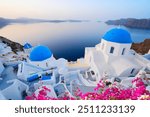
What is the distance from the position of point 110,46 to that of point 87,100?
21.2 feet

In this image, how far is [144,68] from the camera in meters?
7.50

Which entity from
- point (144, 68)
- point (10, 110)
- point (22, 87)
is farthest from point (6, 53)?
point (10, 110)

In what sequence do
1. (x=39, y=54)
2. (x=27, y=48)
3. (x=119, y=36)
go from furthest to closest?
1. (x=27, y=48)
2. (x=119, y=36)
3. (x=39, y=54)

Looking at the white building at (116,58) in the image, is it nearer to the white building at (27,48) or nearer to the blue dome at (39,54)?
the blue dome at (39,54)

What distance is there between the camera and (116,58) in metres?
8.38

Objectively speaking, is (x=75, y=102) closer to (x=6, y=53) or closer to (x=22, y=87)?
(x=22, y=87)

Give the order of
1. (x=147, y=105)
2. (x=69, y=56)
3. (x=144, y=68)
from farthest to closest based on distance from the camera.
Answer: (x=69, y=56) < (x=144, y=68) < (x=147, y=105)

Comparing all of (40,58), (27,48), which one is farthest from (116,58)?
(27,48)

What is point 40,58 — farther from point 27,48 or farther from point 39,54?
point 27,48

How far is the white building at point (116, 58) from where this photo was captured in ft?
25.5

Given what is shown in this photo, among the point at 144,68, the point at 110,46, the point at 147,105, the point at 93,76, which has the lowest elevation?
the point at 93,76

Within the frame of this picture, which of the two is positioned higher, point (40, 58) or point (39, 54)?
point (39, 54)

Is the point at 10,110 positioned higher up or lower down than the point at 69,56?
higher up

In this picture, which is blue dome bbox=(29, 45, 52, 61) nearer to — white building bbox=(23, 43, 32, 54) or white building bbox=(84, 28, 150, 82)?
white building bbox=(84, 28, 150, 82)
